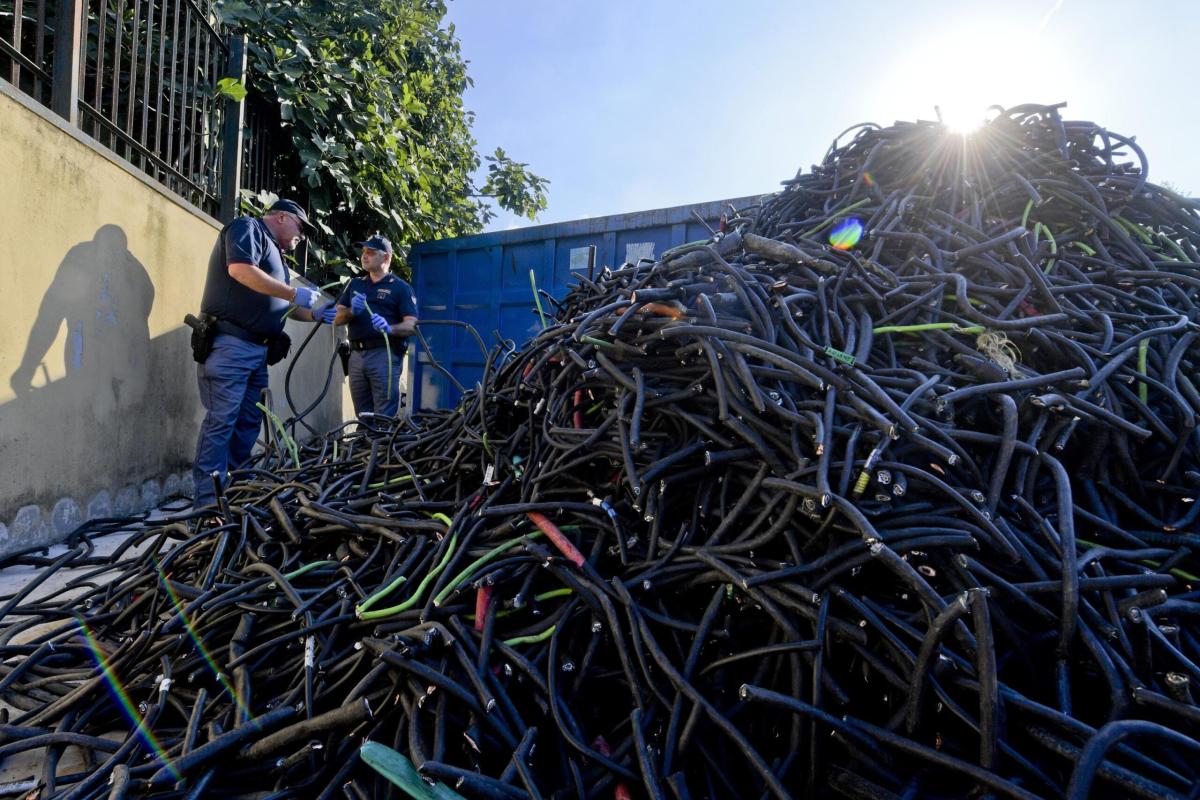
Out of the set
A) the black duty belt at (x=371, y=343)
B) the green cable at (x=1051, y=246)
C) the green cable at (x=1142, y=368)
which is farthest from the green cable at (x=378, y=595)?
the black duty belt at (x=371, y=343)

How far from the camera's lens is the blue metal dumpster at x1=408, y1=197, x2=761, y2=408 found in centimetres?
496

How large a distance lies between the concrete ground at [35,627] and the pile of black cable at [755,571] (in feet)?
0.28

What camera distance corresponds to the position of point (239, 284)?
3.38 m

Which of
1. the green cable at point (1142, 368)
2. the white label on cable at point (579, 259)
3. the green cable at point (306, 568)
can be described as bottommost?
the green cable at point (306, 568)

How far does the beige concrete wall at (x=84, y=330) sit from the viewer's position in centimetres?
255

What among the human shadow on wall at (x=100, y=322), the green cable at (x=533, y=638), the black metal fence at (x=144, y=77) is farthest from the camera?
the black metal fence at (x=144, y=77)

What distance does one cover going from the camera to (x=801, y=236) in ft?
6.63

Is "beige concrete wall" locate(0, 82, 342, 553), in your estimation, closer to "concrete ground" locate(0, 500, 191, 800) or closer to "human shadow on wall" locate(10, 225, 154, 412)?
"human shadow on wall" locate(10, 225, 154, 412)

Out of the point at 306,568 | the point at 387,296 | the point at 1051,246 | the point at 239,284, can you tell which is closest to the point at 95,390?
the point at 239,284

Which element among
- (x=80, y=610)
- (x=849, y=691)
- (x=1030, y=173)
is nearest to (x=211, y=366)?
(x=80, y=610)

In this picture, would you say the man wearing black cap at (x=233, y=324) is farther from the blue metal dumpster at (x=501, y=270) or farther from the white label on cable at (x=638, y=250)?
the white label on cable at (x=638, y=250)

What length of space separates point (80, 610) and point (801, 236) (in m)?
2.46

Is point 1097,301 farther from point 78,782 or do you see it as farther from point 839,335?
point 78,782

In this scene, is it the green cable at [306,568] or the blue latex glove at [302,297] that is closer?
the green cable at [306,568]
